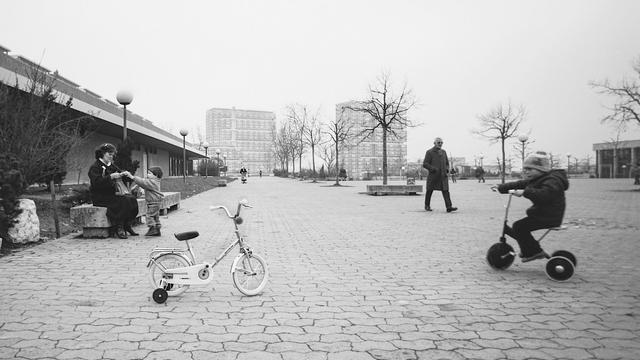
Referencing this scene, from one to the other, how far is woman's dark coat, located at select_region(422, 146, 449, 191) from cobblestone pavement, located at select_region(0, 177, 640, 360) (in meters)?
4.93

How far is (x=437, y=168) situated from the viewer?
12.2 metres

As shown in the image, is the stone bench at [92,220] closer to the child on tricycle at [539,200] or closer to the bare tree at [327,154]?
the child on tricycle at [539,200]

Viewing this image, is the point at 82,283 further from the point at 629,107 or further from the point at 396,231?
the point at 629,107

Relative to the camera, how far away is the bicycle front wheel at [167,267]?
4359 millimetres

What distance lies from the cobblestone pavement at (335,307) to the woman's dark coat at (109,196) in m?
0.71

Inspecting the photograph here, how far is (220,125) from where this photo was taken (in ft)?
440

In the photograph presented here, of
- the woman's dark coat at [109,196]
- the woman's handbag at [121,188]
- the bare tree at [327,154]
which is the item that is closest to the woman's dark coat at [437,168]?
the woman's handbag at [121,188]

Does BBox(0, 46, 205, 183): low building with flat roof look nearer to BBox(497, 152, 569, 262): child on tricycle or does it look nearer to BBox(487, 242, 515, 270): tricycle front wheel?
BBox(487, 242, 515, 270): tricycle front wheel

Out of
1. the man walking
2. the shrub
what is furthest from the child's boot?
the man walking

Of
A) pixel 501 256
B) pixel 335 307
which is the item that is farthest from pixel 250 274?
pixel 501 256

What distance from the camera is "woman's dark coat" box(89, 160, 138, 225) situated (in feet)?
25.1

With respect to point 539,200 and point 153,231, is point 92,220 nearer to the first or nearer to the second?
point 153,231

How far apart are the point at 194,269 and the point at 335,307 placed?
1.38 meters

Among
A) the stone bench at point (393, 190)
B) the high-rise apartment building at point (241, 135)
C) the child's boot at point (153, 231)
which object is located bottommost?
the child's boot at point (153, 231)
